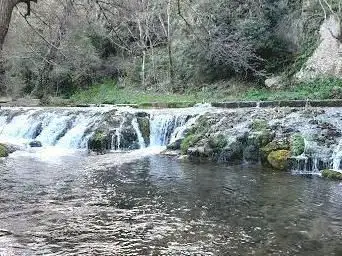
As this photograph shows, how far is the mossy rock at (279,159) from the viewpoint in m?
12.8

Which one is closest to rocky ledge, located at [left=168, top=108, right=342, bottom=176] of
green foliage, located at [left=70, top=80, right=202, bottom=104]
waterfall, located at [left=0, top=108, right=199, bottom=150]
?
waterfall, located at [left=0, top=108, right=199, bottom=150]

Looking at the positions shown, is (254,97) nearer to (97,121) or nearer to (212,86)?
(212,86)

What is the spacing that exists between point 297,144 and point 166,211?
20.3ft

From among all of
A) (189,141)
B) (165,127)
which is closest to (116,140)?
(165,127)

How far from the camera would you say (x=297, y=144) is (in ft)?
43.6

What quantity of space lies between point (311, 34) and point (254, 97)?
4289 mm

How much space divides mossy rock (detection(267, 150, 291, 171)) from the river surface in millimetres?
575

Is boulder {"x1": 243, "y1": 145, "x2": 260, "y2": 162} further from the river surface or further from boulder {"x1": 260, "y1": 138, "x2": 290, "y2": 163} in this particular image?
the river surface

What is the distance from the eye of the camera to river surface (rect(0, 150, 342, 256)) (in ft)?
21.4

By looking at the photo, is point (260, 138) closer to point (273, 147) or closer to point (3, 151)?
point (273, 147)

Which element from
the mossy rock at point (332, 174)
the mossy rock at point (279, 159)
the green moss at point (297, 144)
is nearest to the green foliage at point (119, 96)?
the green moss at point (297, 144)

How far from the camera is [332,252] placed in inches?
250

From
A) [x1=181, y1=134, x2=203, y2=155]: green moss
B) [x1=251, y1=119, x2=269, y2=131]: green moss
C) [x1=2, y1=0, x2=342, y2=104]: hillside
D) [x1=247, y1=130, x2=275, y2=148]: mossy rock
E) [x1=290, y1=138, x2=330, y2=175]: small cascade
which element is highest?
[x1=2, y1=0, x2=342, y2=104]: hillside

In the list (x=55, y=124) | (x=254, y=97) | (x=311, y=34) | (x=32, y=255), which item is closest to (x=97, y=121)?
(x=55, y=124)
